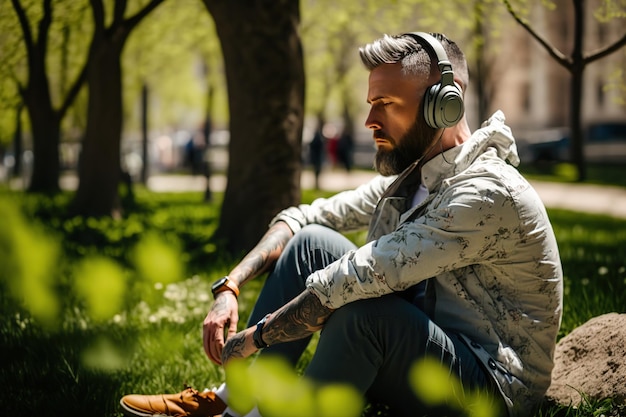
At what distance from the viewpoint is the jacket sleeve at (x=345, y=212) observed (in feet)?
11.5

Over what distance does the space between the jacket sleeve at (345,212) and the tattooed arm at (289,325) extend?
849 millimetres

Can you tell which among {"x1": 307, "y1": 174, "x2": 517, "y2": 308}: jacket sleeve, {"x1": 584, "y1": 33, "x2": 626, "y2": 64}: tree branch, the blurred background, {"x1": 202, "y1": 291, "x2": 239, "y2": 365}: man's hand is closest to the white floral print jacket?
{"x1": 307, "y1": 174, "x2": 517, "y2": 308}: jacket sleeve

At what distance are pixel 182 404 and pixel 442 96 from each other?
1.54 m

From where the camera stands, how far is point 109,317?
3.74 meters

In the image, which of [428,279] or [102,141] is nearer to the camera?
[428,279]

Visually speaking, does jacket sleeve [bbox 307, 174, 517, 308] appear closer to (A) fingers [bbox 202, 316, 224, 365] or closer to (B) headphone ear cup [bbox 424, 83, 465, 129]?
(B) headphone ear cup [bbox 424, 83, 465, 129]

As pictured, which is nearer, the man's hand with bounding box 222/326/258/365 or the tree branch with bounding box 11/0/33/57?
the man's hand with bounding box 222/326/258/365

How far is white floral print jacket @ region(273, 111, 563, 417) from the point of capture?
2.49 m

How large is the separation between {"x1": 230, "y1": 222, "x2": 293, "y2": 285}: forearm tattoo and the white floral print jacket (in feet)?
2.22

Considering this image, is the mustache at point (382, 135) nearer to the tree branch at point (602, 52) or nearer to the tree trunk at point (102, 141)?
the tree branch at point (602, 52)

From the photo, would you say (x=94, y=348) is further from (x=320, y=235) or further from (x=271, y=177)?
(x=271, y=177)

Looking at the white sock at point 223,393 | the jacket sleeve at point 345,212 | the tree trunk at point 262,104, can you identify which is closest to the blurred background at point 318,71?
the tree trunk at point 262,104

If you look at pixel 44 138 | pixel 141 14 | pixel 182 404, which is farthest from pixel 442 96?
pixel 44 138

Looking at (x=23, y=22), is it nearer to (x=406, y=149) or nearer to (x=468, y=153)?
(x=406, y=149)
